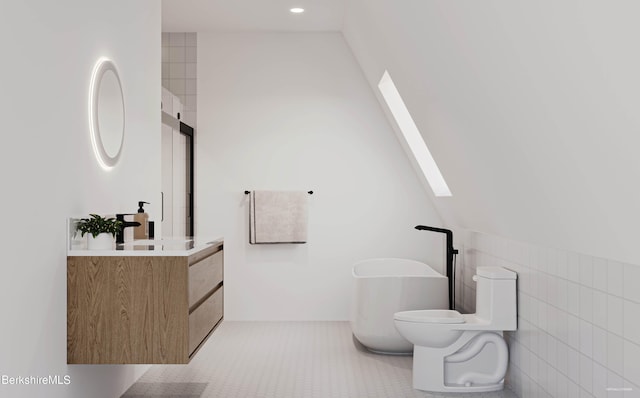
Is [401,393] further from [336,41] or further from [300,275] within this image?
[336,41]

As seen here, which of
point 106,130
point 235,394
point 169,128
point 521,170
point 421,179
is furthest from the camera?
point 421,179

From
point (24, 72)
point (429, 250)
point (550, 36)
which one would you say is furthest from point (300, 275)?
point (550, 36)

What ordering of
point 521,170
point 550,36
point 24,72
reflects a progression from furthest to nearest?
point 521,170 → point 24,72 → point 550,36

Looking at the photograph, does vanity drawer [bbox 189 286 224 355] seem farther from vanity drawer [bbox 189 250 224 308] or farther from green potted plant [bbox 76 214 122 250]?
green potted plant [bbox 76 214 122 250]

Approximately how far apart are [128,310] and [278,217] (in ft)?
9.55

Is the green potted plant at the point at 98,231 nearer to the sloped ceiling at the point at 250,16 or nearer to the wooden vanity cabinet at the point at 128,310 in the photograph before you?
the wooden vanity cabinet at the point at 128,310

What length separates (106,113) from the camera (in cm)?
332

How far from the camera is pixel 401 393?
3715mm

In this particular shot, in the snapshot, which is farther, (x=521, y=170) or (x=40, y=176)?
(x=521, y=170)

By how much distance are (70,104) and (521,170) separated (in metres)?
1.87

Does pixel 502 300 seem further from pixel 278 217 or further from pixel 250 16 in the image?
pixel 250 16

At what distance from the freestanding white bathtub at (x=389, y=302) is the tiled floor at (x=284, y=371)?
0.11 m

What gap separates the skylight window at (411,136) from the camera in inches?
209

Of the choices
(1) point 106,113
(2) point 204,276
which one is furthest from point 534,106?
(1) point 106,113
